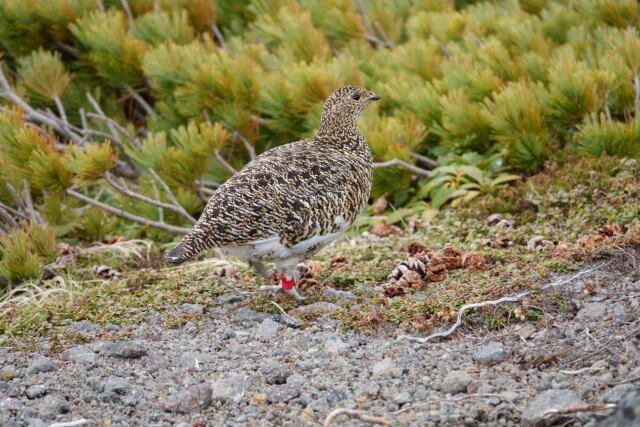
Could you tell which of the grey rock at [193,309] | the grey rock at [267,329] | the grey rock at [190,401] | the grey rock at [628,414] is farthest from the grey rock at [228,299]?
the grey rock at [628,414]

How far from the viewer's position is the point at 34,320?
4.16 m

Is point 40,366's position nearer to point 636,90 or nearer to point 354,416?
point 354,416

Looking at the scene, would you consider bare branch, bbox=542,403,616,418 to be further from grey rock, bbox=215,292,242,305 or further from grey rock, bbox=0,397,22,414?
grey rock, bbox=215,292,242,305

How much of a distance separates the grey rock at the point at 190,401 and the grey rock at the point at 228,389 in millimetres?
40

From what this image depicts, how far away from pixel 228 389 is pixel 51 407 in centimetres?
66

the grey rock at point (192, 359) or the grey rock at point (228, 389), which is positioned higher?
the grey rock at point (228, 389)

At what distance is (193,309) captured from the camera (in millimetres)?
4215

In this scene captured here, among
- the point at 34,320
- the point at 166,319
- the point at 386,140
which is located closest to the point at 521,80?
the point at 386,140

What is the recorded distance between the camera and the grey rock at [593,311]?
345 centimetres

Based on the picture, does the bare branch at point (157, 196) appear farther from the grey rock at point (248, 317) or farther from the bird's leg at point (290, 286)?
the grey rock at point (248, 317)

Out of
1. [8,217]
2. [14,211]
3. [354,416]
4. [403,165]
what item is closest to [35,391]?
[354,416]

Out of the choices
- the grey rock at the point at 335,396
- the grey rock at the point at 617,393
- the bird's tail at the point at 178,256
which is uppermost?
the bird's tail at the point at 178,256

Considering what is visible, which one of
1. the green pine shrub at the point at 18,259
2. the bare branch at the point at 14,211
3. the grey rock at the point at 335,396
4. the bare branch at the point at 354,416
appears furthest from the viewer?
the bare branch at the point at 14,211

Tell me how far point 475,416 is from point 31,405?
165 centimetres
